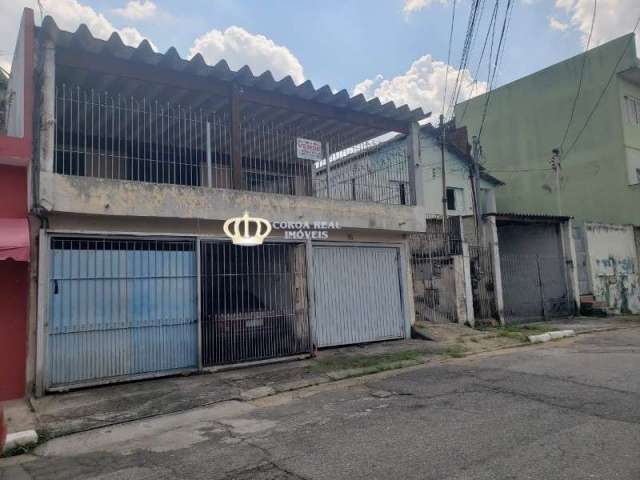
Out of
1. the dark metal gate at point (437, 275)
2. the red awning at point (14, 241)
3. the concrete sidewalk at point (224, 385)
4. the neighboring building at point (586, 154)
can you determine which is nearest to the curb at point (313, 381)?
the concrete sidewalk at point (224, 385)

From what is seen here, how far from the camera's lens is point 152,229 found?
8055mm

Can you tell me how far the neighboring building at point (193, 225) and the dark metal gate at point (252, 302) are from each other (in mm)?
26

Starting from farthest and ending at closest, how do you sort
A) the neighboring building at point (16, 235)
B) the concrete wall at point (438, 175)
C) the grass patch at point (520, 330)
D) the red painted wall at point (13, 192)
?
the concrete wall at point (438, 175) < the grass patch at point (520, 330) < the red painted wall at point (13, 192) < the neighboring building at point (16, 235)

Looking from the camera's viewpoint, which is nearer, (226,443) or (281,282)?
(226,443)

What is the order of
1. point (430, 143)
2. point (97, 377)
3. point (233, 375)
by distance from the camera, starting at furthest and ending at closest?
point (430, 143) → point (233, 375) → point (97, 377)

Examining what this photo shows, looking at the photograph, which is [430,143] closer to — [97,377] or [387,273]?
[387,273]

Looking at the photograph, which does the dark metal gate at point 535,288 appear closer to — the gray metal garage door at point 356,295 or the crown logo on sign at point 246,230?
the gray metal garage door at point 356,295

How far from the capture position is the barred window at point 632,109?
65.6 ft

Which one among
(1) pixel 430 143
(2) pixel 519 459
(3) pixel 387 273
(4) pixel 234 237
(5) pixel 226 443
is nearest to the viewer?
(2) pixel 519 459

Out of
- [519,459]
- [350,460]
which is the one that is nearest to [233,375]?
[350,460]

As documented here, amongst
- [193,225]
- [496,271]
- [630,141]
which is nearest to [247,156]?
[193,225]

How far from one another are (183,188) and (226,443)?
4767mm

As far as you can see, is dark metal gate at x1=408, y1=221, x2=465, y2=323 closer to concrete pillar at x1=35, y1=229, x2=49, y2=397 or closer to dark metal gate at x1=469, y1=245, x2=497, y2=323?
dark metal gate at x1=469, y1=245, x2=497, y2=323

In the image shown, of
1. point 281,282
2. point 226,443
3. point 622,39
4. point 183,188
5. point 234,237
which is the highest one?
point 622,39
